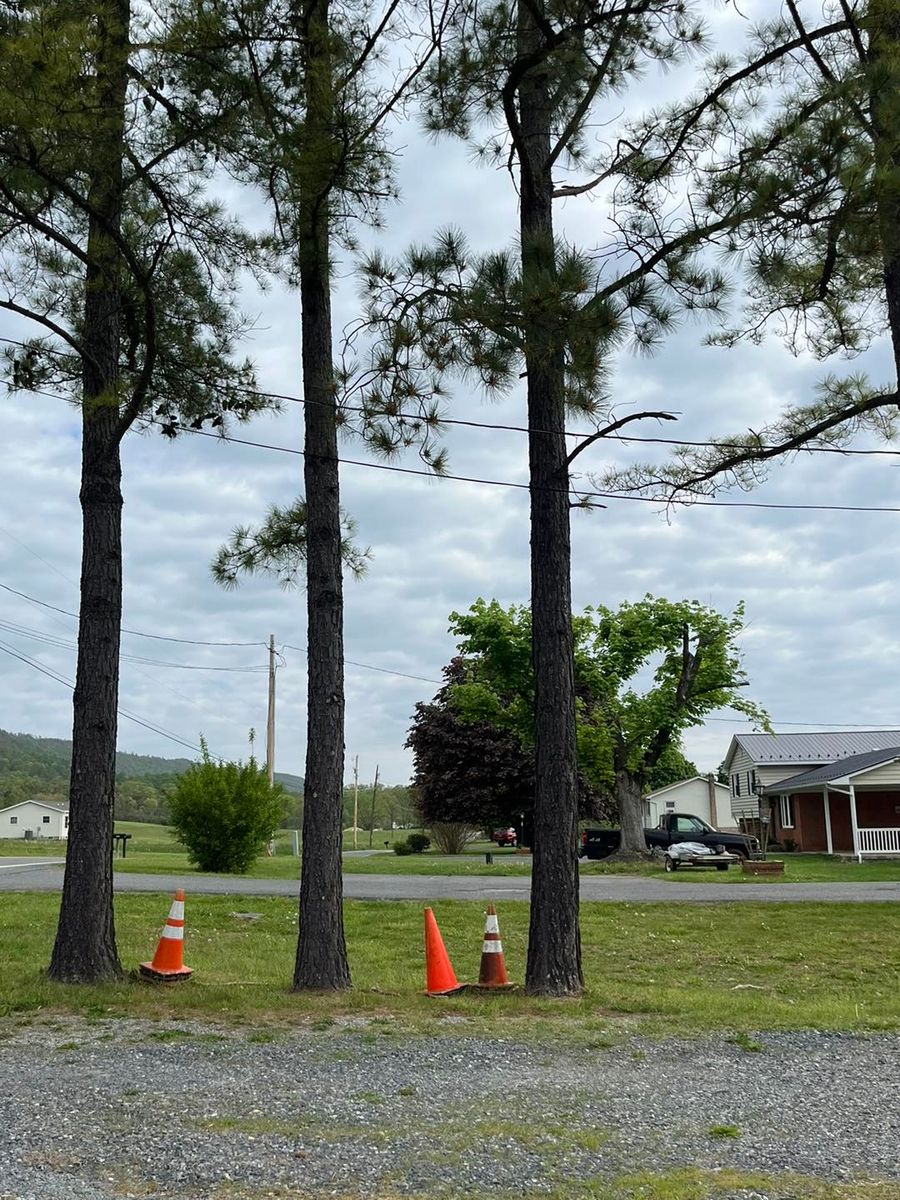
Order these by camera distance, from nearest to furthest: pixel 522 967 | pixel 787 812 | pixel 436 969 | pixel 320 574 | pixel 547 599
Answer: pixel 436 969 < pixel 547 599 < pixel 320 574 < pixel 522 967 < pixel 787 812

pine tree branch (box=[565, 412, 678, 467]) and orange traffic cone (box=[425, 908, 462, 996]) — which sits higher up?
pine tree branch (box=[565, 412, 678, 467])

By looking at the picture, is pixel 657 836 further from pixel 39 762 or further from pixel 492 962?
pixel 39 762

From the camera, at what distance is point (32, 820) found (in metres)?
98.7

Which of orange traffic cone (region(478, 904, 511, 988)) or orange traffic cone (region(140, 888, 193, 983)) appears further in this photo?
orange traffic cone (region(140, 888, 193, 983))

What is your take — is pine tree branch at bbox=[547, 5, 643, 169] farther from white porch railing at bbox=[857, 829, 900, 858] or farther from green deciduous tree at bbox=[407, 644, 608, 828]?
green deciduous tree at bbox=[407, 644, 608, 828]

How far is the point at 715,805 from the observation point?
197 feet

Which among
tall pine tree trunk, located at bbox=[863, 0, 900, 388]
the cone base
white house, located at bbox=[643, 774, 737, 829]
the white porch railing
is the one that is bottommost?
the cone base

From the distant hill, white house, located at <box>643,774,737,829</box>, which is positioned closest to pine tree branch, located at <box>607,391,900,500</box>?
white house, located at <box>643,774,737,829</box>

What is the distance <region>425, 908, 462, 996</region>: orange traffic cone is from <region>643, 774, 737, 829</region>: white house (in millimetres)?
54109

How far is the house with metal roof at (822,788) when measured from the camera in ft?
107

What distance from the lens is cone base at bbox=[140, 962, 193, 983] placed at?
812cm

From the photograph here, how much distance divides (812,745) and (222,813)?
84.5 ft

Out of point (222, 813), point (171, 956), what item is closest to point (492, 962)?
point (171, 956)

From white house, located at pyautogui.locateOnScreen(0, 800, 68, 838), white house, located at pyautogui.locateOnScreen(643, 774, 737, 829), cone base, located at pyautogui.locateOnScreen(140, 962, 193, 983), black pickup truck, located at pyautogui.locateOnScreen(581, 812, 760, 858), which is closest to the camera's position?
cone base, located at pyautogui.locateOnScreen(140, 962, 193, 983)
